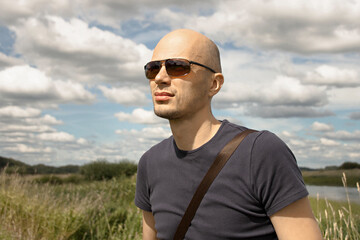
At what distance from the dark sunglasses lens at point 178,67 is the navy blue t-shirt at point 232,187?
1.58 ft

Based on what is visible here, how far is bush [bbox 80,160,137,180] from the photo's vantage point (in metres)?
21.8

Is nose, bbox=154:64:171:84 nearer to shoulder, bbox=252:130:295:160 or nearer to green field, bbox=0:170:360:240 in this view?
shoulder, bbox=252:130:295:160

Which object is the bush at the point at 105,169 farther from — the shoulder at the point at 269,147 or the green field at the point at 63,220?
the shoulder at the point at 269,147

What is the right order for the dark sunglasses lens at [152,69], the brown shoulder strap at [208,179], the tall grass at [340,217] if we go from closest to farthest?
the brown shoulder strap at [208,179] < the dark sunglasses lens at [152,69] < the tall grass at [340,217]

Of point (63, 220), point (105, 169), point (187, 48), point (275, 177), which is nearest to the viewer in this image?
point (275, 177)

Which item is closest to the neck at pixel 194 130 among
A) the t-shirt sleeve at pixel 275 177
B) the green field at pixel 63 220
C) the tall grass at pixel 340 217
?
the t-shirt sleeve at pixel 275 177

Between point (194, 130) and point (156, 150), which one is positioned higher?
point (194, 130)

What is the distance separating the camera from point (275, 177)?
2.26 meters

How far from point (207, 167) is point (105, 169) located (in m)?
20.8

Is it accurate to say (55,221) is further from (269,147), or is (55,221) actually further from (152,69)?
(269,147)

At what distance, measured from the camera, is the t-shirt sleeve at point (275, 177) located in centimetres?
224

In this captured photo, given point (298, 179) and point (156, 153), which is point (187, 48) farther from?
point (298, 179)

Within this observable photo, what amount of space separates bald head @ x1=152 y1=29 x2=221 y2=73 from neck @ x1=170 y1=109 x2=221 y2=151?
40 cm

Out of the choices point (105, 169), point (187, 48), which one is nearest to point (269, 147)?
point (187, 48)
